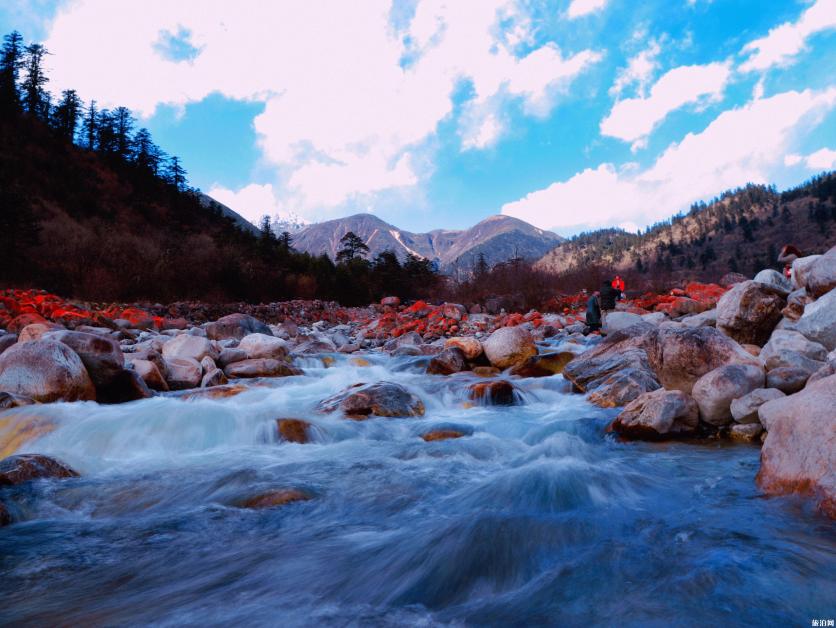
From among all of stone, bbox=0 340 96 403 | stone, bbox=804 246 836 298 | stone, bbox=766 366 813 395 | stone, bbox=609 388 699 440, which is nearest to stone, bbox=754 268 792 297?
stone, bbox=804 246 836 298

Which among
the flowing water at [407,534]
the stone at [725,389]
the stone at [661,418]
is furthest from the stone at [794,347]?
the flowing water at [407,534]

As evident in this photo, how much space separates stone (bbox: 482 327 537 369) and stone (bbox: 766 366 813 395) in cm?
501

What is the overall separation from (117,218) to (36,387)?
3177 centimetres

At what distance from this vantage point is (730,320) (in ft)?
24.5

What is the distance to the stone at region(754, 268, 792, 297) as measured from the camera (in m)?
7.41

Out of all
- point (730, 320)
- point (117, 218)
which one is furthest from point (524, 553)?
point (117, 218)

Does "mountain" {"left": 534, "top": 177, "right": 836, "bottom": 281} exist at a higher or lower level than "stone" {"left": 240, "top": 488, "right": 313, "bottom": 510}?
higher

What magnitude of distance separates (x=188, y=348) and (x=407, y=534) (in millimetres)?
7919

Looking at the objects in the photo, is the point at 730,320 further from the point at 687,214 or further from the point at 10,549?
the point at 687,214

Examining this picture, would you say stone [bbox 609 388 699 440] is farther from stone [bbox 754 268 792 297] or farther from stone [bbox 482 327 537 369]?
stone [bbox 482 327 537 369]

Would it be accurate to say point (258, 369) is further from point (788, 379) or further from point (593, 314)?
point (593, 314)

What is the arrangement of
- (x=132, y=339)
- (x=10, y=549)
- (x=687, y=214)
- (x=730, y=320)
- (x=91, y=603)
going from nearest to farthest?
1. (x=91, y=603)
2. (x=10, y=549)
3. (x=730, y=320)
4. (x=132, y=339)
5. (x=687, y=214)

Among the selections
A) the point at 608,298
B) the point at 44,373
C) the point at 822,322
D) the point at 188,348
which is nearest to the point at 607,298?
the point at 608,298

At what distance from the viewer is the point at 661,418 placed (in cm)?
511
